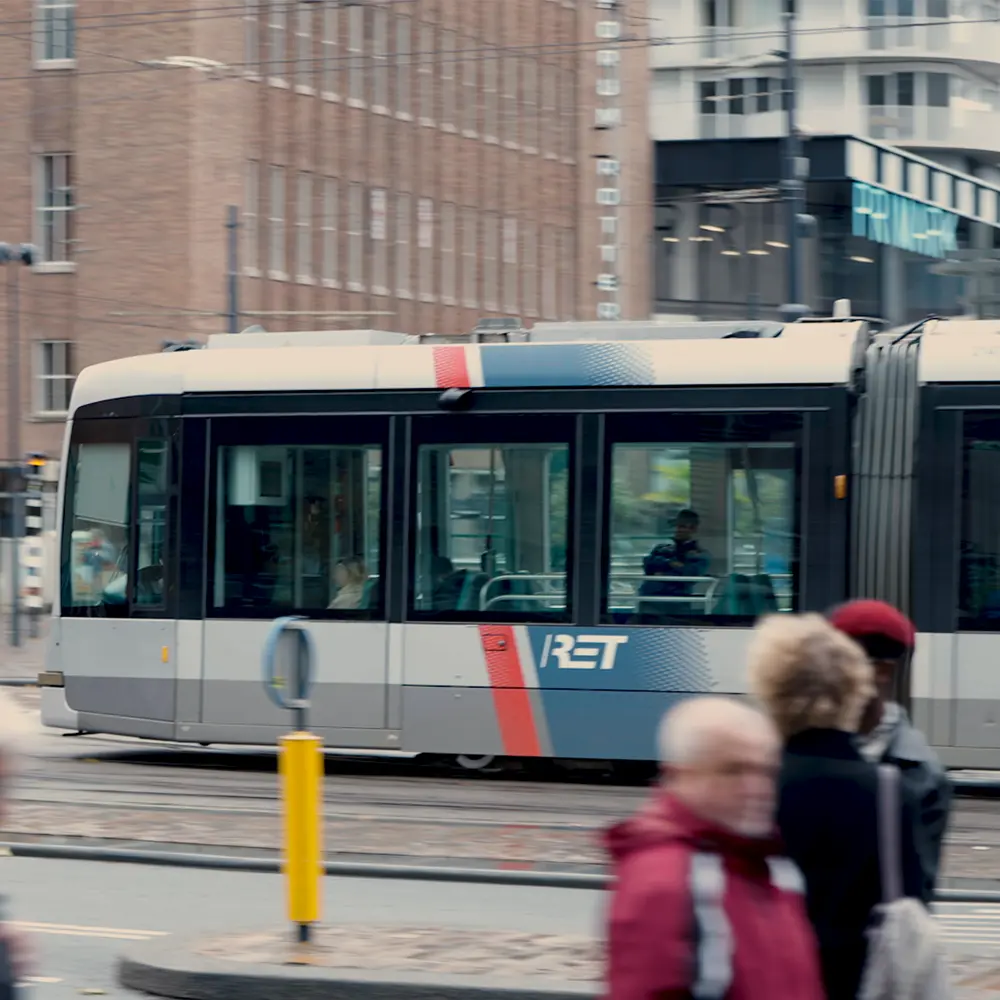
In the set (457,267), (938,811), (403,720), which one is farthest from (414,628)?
(457,267)

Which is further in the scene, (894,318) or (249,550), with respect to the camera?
(894,318)

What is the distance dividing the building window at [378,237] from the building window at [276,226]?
3.66 m

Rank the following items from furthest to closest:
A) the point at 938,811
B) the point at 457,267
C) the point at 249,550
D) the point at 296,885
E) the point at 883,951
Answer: the point at 457,267
the point at 249,550
the point at 296,885
the point at 938,811
the point at 883,951

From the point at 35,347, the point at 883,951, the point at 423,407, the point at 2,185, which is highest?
the point at 2,185

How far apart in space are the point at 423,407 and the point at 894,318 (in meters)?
44.4

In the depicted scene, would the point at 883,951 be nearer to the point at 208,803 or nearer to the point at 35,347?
the point at 208,803

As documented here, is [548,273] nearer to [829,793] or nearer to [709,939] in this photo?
[829,793]

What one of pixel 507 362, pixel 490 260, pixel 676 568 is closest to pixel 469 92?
pixel 490 260

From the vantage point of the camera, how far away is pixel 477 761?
14.6 meters

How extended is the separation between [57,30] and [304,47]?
5869mm

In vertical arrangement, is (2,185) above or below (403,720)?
above

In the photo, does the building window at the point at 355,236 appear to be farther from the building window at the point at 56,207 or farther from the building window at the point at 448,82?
the building window at the point at 56,207

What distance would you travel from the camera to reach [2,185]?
150ft

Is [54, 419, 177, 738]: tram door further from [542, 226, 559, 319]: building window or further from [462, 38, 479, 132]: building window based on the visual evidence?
[542, 226, 559, 319]: building window
